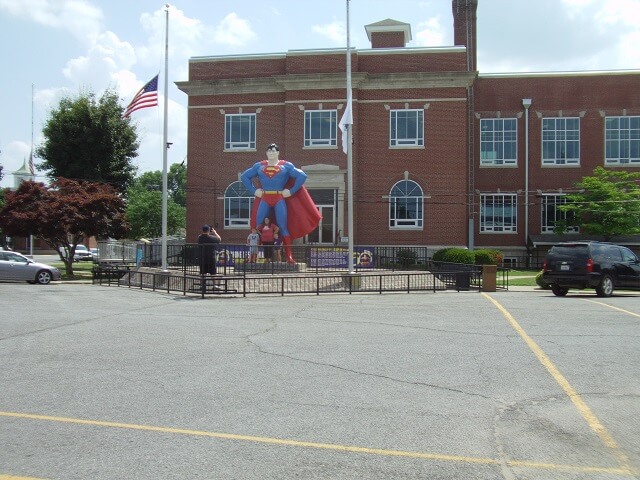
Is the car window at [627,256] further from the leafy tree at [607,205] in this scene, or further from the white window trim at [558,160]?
the white window trim at [558,160]

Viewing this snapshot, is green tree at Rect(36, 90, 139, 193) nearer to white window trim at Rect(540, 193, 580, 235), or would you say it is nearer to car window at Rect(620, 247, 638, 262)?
white window trim at Rect(540, 193, 580, 235)

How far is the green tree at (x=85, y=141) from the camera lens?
45094mm

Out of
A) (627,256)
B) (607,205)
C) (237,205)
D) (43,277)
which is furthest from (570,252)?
(237,205)

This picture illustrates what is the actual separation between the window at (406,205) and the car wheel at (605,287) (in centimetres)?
1938

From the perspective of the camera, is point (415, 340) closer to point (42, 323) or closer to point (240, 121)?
point (42, 323)

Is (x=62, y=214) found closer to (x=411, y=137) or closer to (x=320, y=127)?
(x=320, y=127)

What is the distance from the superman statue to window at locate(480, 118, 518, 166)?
19.0 m

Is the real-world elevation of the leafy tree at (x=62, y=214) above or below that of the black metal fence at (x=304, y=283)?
above

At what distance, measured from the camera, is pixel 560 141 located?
43.1 m

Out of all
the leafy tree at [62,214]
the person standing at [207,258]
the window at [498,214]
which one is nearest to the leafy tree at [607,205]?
the window at [498,214]

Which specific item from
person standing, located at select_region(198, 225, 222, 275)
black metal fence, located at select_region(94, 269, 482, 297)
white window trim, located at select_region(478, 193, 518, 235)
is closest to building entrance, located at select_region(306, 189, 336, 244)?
white window trim, located at select_region(478, 193, 518, 235)

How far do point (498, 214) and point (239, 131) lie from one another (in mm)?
18232

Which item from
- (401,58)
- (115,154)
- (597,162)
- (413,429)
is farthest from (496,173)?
(413,429)

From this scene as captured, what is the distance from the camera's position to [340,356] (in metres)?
9.77
